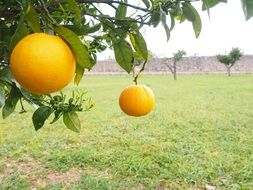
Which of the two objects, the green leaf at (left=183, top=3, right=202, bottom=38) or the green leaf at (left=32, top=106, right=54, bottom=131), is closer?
the green leaf at (left=183, top=3, right=202, bottom=38)

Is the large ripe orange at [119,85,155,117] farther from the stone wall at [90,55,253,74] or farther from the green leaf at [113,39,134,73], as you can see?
the stone wall at [90,55,253,74]

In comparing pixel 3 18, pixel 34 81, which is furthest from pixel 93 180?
pixel 34 81

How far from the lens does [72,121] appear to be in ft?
3.38

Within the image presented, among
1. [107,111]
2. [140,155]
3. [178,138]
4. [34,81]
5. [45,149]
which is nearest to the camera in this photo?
[34,81]

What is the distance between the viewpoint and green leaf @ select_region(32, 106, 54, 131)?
945mm

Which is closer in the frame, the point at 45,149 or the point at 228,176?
the point at 228,176

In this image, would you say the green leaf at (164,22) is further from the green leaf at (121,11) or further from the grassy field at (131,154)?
the grassy field at (131,154)

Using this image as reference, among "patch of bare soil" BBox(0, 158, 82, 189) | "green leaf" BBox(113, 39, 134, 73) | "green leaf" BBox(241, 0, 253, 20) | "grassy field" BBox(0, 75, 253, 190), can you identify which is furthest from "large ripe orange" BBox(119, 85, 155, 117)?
"patch of bare soil" BBox(0, 158, 82, 189)

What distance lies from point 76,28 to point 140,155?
2.64 m

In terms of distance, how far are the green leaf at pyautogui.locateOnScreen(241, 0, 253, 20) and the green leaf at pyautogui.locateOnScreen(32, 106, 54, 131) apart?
21.6 inches

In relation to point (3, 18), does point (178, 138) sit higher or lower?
lower

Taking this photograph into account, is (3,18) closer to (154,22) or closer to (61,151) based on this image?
(154,22)

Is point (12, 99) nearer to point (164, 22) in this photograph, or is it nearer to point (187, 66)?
point (164, 22)

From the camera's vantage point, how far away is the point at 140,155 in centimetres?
326
